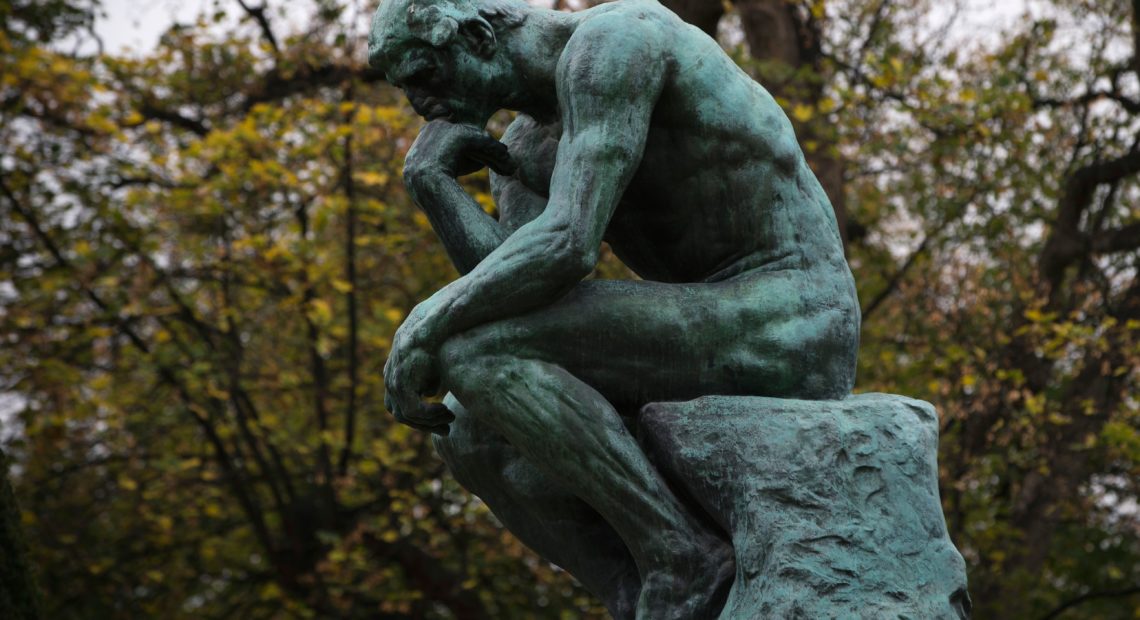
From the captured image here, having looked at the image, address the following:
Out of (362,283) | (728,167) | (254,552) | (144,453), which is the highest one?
(728,167)

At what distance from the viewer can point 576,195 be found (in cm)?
339

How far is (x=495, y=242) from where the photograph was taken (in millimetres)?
3738

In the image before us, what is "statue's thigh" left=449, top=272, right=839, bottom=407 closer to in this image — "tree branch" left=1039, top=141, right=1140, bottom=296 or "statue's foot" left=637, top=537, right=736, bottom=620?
"statue's foot" left=637, top=537, right=736, bottom=620

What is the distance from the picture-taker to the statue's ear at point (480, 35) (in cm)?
364

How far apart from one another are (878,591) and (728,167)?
42.2 inches

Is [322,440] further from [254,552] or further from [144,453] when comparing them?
[254,552]

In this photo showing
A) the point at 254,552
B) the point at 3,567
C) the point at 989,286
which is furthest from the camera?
the point at 254,552

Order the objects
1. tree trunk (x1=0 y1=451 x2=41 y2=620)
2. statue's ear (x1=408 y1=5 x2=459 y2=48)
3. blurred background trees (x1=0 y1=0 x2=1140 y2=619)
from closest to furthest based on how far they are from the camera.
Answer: statue's ear (x1=408 y1=5 x2=459 y2=48) → tree trunk (x1=0 y1=451 x2=41 y2=620) → blurred background trees (x1=0 y1=0 x2=1140 y2=619)

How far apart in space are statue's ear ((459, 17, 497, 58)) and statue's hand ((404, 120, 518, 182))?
0.63 feet

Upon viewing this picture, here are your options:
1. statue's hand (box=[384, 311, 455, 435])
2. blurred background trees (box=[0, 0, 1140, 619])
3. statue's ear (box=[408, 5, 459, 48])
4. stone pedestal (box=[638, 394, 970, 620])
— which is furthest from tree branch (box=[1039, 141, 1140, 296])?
statue's hand (box=[384, 311, 455, 435])

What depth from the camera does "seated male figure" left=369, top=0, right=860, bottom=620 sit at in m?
3.40

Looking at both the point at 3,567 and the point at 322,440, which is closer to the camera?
the point at 3,567

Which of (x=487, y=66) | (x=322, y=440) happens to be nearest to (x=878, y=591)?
(x=487, y=66)

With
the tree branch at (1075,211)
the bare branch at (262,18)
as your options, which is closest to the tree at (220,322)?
the bare branch at (262,18)
